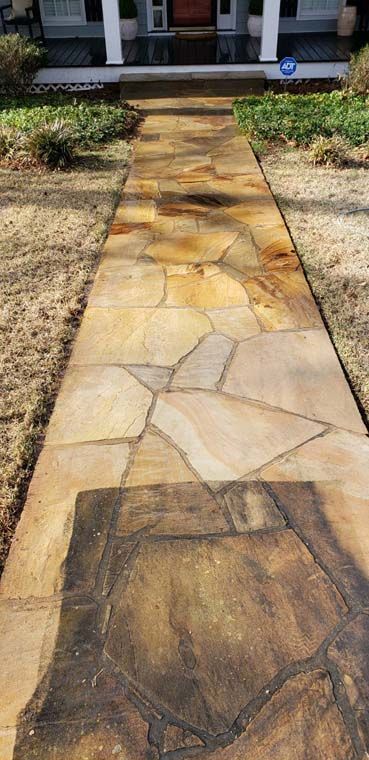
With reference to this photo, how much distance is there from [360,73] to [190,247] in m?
5.73

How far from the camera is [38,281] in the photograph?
4059 millimetres

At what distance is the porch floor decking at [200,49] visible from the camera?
9500 millimetres

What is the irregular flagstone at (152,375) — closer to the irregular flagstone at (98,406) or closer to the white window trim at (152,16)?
the irregular flagstone at (98,406)

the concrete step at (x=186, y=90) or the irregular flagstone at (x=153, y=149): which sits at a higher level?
the irregular flagstone at (x=153, y=149)

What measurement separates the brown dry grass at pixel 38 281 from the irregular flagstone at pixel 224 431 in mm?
678

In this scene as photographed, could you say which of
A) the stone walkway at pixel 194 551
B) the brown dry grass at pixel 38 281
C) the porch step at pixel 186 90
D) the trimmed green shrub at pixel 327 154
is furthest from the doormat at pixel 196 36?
the stone walkway at pixel 194 551

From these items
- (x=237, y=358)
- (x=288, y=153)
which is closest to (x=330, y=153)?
(x=288, y=153)

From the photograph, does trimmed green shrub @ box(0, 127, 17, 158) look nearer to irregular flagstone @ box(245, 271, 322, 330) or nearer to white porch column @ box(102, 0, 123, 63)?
white porch column @ box(102, 0, 123, 63)

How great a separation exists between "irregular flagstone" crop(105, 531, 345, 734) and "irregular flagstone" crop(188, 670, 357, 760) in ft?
0.22

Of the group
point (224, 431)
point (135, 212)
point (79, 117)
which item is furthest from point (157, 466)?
point (79, 117)

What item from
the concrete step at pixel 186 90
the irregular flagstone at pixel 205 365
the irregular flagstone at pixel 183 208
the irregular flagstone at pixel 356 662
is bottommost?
the concrete step at pixel 186 90

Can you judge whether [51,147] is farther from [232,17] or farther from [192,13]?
[232,17]

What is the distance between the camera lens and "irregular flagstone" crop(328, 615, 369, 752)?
1.69m

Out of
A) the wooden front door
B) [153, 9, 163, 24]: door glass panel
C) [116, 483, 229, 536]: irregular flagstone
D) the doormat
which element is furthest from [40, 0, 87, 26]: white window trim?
[116, 483, 229, 536]: irregular flagstone
